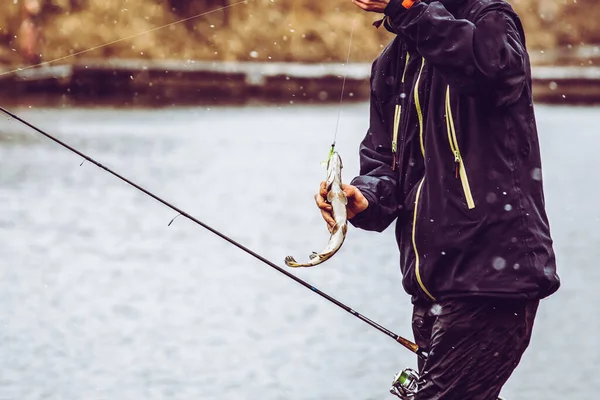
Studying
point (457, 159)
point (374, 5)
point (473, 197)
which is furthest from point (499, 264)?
point (374, 5)

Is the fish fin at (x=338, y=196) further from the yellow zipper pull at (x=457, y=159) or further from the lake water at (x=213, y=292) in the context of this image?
the lake water at (x=213, y=292)

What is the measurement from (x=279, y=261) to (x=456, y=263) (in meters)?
5.03

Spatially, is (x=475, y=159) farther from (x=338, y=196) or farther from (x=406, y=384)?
(x=406, y=384)

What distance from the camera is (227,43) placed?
3284 cm

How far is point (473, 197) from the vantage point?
274 centimetres

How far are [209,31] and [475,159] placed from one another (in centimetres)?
3228

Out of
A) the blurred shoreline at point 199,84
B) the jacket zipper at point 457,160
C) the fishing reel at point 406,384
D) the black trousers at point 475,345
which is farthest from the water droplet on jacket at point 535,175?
the blurred shoreline at point 199,84

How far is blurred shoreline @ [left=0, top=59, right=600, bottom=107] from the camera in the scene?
75.8ft

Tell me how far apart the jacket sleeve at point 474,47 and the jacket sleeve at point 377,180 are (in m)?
0.46

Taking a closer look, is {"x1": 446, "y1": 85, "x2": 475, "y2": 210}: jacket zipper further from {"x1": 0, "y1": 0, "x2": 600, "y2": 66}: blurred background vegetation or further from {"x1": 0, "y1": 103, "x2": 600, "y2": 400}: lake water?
{"x1": 0, "y1": 0, "x2": 600, "y2": 66}: blurred background vegetation

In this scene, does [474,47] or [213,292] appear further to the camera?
[213,292]

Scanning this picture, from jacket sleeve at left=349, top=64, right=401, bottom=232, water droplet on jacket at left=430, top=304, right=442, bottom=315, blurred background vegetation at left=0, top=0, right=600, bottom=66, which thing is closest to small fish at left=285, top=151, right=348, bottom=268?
jacket sleeve at left=349, top=64, right=401, bottom=232

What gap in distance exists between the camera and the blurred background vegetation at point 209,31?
2978cm

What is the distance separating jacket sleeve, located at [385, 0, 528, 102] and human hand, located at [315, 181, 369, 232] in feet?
1.47
